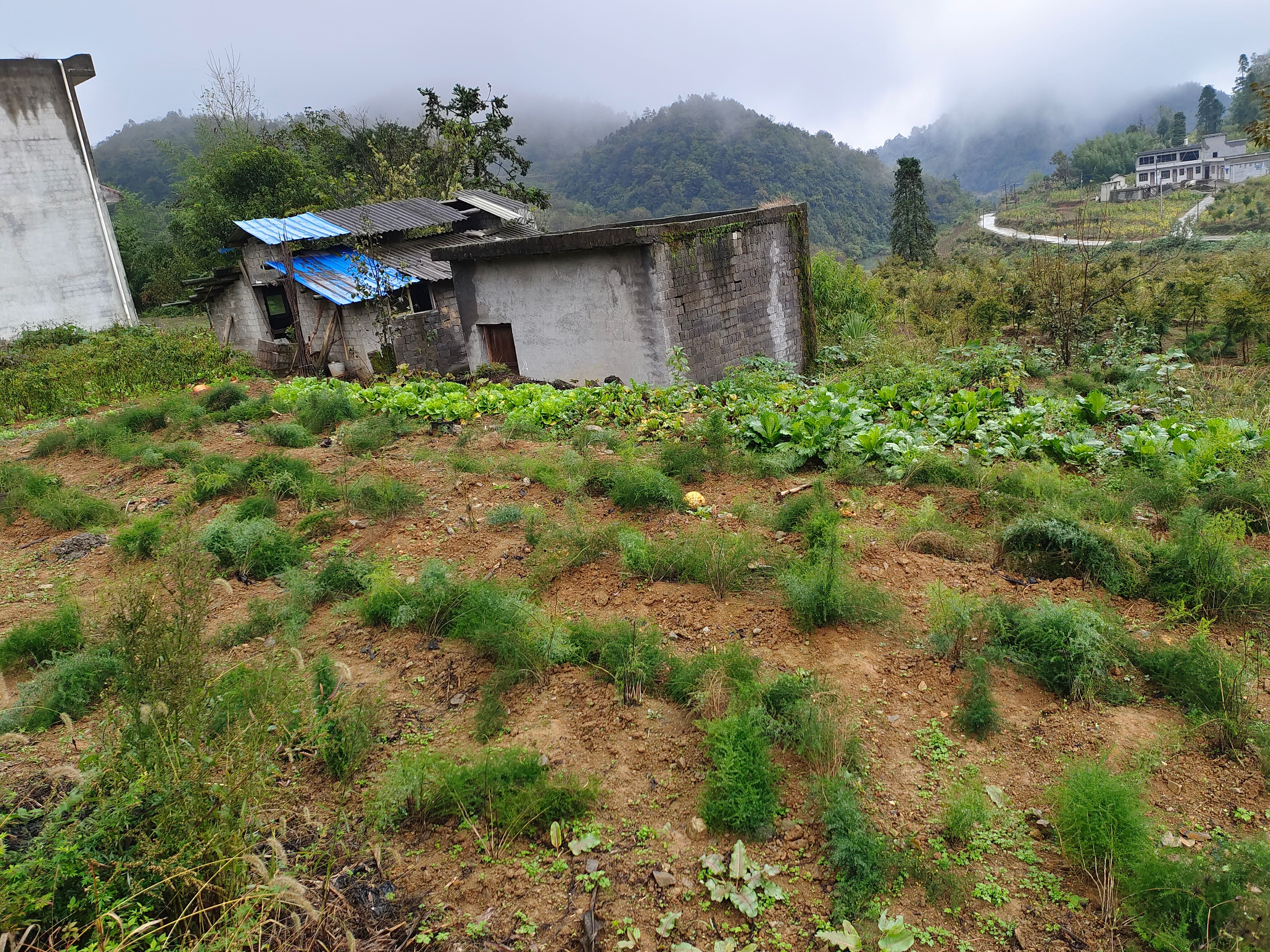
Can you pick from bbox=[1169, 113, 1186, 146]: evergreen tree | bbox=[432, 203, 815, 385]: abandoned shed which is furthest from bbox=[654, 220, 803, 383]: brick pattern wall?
bbox=[1169, 113, 1186, 146]: evergreen tree

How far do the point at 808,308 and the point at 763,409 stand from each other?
275 inches

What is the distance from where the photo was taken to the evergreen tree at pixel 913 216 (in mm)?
37500

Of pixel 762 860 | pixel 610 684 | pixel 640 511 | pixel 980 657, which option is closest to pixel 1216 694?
pixel 980 657

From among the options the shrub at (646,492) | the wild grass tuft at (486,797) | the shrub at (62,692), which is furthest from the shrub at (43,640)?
the shrub at (646,492)

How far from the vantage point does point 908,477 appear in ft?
21.2

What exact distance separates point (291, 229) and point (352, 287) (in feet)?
6.83

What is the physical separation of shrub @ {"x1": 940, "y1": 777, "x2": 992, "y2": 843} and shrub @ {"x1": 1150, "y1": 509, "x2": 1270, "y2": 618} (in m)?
2.15

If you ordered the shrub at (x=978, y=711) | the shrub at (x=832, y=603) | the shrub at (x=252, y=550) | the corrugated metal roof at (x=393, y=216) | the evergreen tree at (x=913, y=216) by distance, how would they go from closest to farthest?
1. the shrub at (x=978, y=711)
2. the shrub at (x=832, y=603)
3. the shrub at (x=252, y=550)
4. the corrugated metal roof at (x=393, y=216)
5. the evergreen tree at (x=913, y=216)

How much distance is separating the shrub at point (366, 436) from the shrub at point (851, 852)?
21.7 feet

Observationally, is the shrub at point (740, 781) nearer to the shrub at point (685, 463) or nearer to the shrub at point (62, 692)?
the shrub at point (62, 692)

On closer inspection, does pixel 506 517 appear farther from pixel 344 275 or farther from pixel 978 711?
pixel 344 275

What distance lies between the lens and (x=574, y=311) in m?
12.0

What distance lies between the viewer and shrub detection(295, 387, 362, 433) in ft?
31.6

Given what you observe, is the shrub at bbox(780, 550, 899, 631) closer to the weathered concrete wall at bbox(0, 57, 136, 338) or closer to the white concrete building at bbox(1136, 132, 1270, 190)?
the weathered concrete wall at bbox(0, 57, 136, 338)
